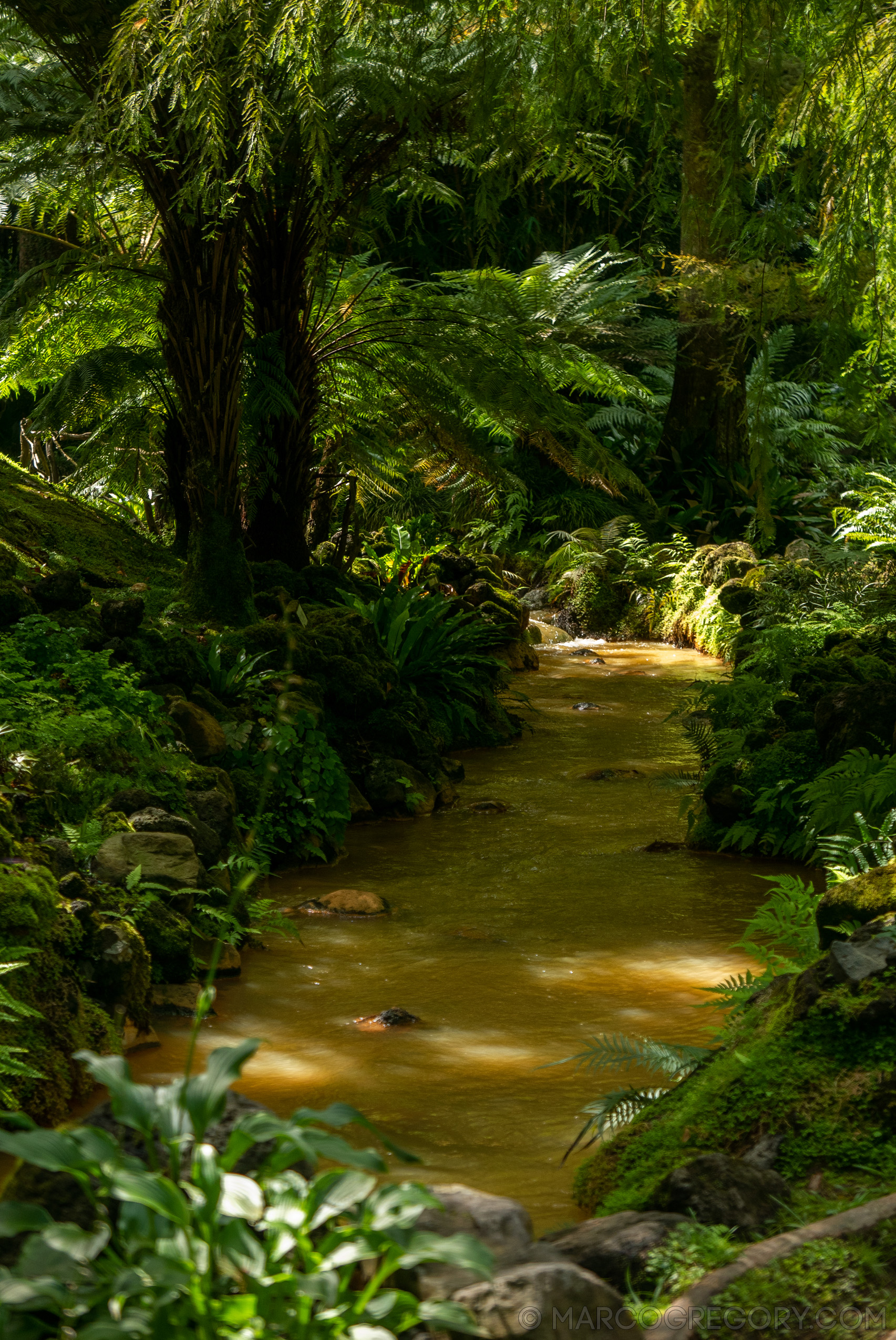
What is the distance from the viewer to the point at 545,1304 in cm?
146

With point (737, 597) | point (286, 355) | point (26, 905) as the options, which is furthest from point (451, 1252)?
point (737, 597)

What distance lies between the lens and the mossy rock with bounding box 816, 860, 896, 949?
2.78 meters

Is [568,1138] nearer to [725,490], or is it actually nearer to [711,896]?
[711,896]

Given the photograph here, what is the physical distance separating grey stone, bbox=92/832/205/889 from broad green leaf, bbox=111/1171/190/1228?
89.7 inches

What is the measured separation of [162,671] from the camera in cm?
512

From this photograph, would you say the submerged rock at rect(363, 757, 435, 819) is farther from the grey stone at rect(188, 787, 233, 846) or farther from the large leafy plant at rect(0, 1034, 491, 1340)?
the large leafy plant at rect(0, 1034, 491, 1340)

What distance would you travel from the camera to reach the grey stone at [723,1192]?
1.89m

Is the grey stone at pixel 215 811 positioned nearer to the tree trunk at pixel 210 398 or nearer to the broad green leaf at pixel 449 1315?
the tree trunk at pixel 210 398

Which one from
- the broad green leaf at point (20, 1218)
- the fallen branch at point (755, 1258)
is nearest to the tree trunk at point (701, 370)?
the fallen branch at point (755, 1258)

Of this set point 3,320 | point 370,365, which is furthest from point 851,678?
point 3,320

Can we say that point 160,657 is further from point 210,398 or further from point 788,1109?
point 788,1109

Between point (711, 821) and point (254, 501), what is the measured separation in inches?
138

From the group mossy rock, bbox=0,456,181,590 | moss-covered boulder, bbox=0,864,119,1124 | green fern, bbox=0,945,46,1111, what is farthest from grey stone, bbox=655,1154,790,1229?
mossy rock, bbox=0,456,181,590

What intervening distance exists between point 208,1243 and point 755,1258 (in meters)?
0.83
